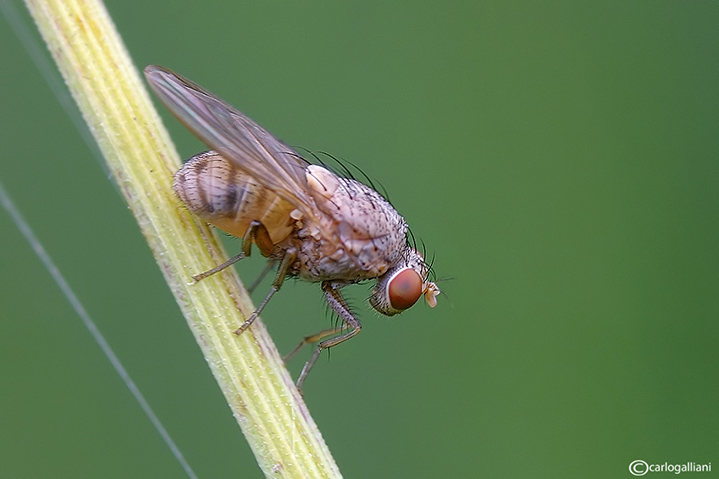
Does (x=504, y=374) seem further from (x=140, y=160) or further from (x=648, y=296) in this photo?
(x=140, y=160)

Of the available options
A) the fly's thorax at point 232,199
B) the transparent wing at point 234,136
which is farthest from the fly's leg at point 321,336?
the transparent wing at point 234,136

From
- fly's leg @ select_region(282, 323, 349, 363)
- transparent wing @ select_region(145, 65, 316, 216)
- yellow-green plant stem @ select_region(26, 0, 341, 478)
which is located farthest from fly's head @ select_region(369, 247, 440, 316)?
yellow-green plant stem @ select_region(26, 0, 341, 478)

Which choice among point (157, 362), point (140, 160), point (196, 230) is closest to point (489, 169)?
point (157, 362)

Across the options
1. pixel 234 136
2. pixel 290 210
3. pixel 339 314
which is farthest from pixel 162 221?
pixel 339 314

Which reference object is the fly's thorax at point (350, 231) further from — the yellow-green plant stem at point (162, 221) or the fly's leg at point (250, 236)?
the yellow-green plant stem at point (162, 221)

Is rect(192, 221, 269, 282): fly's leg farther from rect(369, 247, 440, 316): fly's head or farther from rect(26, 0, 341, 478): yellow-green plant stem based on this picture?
rect(369, 247, 440, 316): fly's head

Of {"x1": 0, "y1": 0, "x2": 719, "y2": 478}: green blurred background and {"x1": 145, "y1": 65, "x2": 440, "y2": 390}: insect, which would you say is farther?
{"x1": 0, "y1": 0, "x2": 719, "y2": 478}: green blurred background
